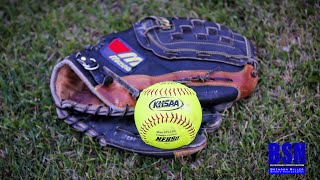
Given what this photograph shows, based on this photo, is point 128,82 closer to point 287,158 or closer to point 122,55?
point 122,55


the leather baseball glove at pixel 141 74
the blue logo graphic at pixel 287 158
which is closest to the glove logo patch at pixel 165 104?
the leather baseball glove at pixel 141 74

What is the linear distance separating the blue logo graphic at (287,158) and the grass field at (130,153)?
4 centimetres

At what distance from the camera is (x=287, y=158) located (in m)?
2.69

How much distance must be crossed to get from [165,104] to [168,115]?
2.8 inches

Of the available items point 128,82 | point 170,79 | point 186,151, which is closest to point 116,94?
point 128,82

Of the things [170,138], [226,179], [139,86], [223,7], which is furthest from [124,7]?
[226,179]

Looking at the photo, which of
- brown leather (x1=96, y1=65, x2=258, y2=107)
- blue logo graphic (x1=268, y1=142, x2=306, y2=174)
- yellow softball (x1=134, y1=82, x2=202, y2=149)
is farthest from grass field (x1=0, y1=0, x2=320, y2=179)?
yellow softball (x1=134, y1=82, x2=202, y2=149)

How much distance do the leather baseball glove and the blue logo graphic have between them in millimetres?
444

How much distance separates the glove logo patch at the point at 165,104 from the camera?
98.3 inches

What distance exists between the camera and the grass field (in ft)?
9.00

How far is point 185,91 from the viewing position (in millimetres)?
2615

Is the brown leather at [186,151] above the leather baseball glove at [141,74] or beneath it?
beneath

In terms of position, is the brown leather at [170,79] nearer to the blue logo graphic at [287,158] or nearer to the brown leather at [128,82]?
the brown leather at [128,82]

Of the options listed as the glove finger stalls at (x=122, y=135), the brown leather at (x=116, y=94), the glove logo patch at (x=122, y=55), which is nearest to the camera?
the glove finger stalls at (x=122, y=135)
